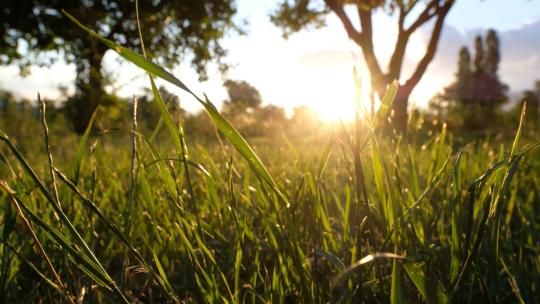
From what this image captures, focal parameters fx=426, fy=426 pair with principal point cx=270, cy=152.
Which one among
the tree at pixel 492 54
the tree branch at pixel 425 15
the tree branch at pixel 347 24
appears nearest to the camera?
the tree branch at pixel 425 15

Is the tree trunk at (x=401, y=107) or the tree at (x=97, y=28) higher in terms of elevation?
the tree at (x=97, y=28)

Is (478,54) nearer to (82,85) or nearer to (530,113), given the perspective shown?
(530,113)

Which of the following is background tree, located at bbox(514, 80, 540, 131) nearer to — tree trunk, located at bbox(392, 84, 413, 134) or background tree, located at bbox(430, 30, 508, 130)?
tree trunk, located at bbox(392, 84, 413, 134)

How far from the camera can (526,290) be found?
930mm

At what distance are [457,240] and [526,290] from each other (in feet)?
1.34

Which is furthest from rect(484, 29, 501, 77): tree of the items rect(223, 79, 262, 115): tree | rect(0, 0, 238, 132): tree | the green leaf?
the green leaf

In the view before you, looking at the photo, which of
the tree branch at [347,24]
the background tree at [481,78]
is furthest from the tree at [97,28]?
the background tree at [481,78]

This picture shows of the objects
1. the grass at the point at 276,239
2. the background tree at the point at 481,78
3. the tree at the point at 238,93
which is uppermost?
the background tree at the point at 481,78

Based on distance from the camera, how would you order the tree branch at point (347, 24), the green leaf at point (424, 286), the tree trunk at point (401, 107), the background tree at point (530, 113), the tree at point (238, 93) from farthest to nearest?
the background tree at point (530, 113) → the tree branch at point (347, 24) → the tree trunk at point (401, 107) → the tree at point (238, 93) → the green leaf at point (424, 286)

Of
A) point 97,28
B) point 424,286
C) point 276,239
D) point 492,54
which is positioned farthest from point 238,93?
point 492,54

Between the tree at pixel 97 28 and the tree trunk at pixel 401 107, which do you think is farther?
the tree at pixel 97 28

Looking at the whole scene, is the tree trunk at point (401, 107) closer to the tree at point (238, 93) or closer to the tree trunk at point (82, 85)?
the tree at point (238, 93)

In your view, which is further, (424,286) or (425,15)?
(425,15)

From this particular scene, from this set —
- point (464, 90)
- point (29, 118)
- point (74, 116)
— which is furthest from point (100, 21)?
point (464, 90)
